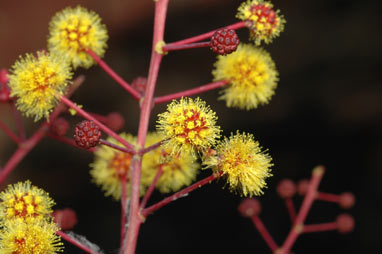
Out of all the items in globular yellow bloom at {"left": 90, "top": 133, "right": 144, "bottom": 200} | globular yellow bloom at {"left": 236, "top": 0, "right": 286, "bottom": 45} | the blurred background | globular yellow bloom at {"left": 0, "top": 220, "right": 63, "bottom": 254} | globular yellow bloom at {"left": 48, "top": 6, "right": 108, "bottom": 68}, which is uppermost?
the blurred background

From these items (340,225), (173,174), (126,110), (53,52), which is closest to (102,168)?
(173,174)

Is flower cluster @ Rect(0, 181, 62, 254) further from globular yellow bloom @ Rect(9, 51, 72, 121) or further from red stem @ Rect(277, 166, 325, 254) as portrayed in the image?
red stem @ Rect(277, 166, 325, 254)

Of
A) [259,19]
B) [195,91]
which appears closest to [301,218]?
[195,91]

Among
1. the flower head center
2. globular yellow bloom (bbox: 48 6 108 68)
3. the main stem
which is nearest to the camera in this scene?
the flower head center

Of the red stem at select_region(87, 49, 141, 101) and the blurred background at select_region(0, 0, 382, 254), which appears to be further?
the blurred background at select_region(0, 0, 382, 254)

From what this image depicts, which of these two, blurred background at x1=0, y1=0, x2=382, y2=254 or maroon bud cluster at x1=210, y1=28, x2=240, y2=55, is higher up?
→ blurred background at x1=0, y1=0, x2=382, y2=254

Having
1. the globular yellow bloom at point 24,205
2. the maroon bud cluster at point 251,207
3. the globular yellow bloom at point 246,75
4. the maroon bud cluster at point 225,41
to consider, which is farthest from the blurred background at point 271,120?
the maroon bud cluster at point 225,41

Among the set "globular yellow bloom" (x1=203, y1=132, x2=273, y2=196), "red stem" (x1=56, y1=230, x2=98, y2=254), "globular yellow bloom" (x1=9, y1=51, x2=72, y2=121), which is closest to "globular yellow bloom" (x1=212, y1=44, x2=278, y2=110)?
"globular yellow bloom" (x1=203, y1=132, x2=273, y2=196)

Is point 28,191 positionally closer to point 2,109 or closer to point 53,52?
point 53,52
